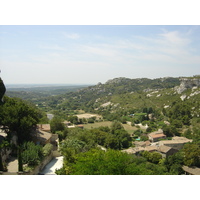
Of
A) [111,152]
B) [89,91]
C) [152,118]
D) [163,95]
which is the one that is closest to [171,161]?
[111,152]

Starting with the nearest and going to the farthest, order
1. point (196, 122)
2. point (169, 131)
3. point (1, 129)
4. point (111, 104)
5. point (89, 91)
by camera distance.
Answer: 1. point (1, 129)
2. point (169, 131)
3. point (196, 122)
4. point (111, 104)
5. point (89, 91)

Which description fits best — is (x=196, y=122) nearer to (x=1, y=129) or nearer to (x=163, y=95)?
(x=163, y=95)

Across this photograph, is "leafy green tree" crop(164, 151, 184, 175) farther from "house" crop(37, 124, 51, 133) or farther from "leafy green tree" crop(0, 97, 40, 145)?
"leafy green tree" crop(0, 97, 40, 145)

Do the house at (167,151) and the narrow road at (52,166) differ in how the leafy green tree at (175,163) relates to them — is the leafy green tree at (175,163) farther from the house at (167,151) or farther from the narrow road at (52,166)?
the narrow road at (52,166)

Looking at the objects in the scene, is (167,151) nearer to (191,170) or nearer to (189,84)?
(191,170)

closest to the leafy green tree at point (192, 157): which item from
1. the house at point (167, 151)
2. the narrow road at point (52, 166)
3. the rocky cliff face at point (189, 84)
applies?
the house at point (167, 151)

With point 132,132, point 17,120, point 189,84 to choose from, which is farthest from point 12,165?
point 189,84

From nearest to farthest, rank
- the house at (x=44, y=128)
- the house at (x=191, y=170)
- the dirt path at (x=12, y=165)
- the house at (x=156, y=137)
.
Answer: the dirt path at (x=12, y=165) → the house at (x=44, y=128) → the house at (x=191, y=170) → the house at (x=156, y=137)

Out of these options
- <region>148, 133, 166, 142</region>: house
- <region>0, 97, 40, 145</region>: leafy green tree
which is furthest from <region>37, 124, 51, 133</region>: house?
<region>148, 133, 166, 142</region>: house
